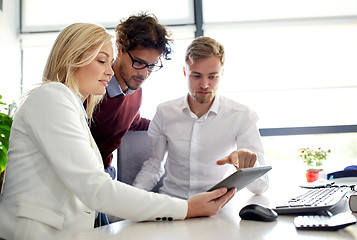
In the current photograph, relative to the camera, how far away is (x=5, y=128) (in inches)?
101

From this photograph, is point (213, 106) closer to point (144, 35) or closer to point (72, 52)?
point (144, 35)

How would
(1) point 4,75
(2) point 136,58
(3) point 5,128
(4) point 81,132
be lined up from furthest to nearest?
(1) point 4,75
(3) point 5,128
(2) point 136,58
(4) point 81,132

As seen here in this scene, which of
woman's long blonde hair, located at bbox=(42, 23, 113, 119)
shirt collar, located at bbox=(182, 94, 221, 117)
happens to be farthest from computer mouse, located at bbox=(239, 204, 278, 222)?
shirt collar, located at bbox=(182, 94, 221, 117)

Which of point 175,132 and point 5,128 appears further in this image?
point 5,128

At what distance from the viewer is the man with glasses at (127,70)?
7.06 feet

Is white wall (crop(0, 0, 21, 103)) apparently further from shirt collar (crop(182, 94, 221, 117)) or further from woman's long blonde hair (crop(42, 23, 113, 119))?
woman's long blonde hair (crop(42, 23, 113, 119))

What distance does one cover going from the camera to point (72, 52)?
142 centimetres

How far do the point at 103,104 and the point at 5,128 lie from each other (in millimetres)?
796

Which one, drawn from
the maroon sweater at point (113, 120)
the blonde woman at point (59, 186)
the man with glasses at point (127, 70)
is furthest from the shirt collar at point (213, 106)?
the blonde woman at point (59, 186)

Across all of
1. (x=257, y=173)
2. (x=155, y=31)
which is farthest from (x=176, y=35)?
(x=257, y=173)

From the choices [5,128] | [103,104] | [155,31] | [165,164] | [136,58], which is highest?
[155,31]

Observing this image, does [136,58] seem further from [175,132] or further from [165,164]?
[165,164]

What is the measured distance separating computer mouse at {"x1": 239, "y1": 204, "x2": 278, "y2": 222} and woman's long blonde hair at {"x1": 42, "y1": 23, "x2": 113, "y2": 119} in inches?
29.7

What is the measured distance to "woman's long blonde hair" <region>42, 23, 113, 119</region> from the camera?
1.42m
